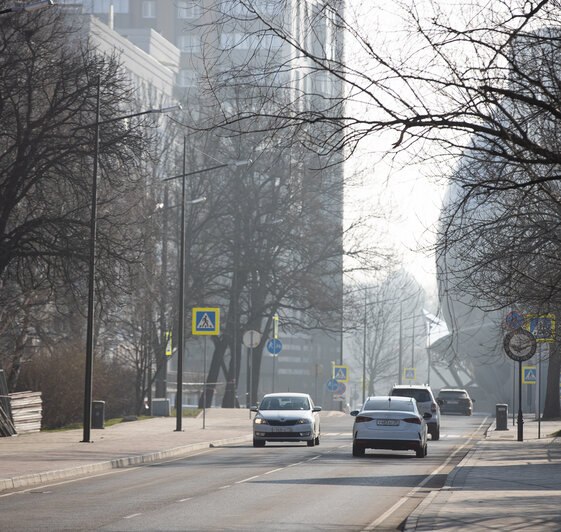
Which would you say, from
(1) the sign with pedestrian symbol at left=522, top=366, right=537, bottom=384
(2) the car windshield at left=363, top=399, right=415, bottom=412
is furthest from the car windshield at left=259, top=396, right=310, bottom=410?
(1) the sign with pedestrian symbol at left=522, top=366, right=537, bottom=384

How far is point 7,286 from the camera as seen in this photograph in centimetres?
3984

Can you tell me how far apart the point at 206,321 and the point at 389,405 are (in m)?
9.68

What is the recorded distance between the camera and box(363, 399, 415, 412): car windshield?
92.1 feet

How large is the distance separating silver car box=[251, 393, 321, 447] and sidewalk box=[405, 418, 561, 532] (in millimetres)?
5098

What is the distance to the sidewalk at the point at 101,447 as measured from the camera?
21.5 m

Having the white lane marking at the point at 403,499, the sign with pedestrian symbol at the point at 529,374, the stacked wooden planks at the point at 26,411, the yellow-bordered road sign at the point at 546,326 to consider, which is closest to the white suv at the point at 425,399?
the white lane marking at the point at 403,499

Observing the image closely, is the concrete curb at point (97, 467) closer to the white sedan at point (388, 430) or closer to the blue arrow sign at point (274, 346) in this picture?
the white sedan at point (388, 430)

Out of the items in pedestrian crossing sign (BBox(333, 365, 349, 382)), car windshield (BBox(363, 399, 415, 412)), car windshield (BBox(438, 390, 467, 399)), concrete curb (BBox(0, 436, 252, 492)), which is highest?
pedestrian crossing sign (BBox(333, 365, 349, 382))

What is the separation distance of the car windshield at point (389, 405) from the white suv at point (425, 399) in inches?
323

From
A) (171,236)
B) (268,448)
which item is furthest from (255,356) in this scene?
(268,448)

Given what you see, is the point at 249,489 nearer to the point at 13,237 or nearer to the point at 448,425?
the point at 13,237

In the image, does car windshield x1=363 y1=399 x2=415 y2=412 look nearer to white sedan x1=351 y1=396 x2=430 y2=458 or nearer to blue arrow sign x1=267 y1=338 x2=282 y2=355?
white sedan x1=351 y1=396 x2=430 y2=458

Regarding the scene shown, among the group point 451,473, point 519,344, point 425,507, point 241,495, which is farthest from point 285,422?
point 425,507

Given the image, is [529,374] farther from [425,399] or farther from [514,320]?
[514,320]
